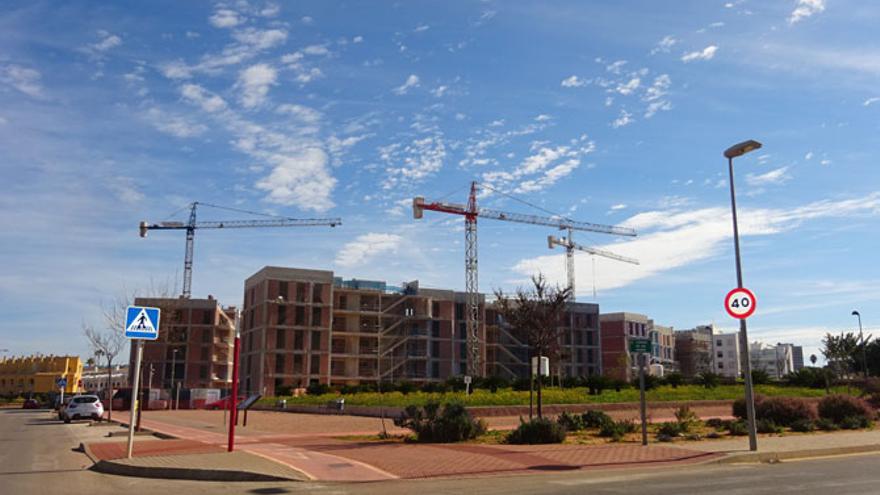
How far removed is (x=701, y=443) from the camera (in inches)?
672

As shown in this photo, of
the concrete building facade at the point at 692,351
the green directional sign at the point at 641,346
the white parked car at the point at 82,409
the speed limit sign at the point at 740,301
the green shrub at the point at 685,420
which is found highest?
the concrete building facade at the point at 692,351

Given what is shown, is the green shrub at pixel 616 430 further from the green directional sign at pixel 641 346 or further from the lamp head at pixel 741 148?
the lamp head at pixel 741 148

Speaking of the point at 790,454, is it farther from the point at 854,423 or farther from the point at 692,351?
the point at 692,351

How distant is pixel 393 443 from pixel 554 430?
3.90 meters

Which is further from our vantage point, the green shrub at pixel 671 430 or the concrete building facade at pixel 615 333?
the concrete building facade at pixel 615 333

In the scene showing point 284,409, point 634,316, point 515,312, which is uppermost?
point 634,316

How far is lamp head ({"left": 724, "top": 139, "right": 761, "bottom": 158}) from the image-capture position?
16545 mm

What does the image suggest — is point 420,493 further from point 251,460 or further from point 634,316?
point 634,316

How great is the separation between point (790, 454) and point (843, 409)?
9732 millimetres

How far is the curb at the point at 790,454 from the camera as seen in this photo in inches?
561

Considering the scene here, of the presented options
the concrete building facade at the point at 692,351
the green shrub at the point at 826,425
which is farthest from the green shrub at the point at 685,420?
the concrete building facade at the point at 692,351

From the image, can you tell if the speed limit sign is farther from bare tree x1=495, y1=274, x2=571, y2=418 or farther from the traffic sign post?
the traffic sign post

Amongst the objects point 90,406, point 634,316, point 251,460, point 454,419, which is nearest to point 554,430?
point 454,419

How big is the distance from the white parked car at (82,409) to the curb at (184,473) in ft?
83.9
